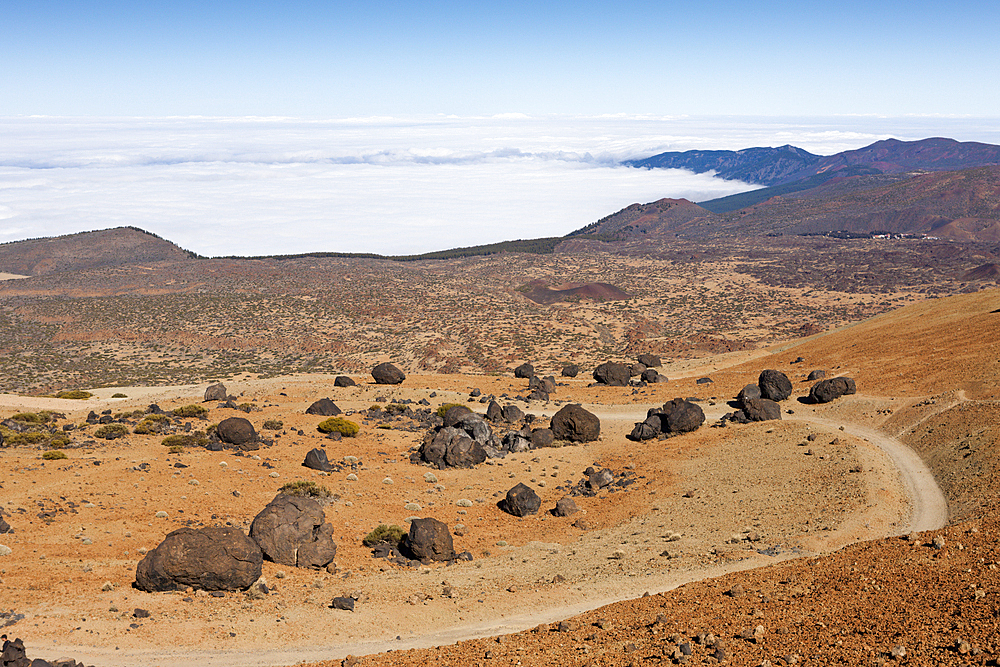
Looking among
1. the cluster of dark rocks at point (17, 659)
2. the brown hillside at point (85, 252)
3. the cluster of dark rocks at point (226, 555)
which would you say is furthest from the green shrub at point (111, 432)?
the brown hillside at point (85, 252)

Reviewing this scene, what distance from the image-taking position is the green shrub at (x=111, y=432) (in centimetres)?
3362

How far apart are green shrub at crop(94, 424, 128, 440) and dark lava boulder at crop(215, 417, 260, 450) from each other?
16.7ft

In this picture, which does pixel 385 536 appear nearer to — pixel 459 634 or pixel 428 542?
pixel 428 542

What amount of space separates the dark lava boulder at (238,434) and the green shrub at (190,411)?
21.2 ft

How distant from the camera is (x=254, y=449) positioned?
108 ft

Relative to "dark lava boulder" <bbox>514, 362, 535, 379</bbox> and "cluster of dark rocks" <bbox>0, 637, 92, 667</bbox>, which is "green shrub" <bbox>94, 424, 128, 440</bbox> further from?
"dark lava boulder" <bbox>514, 362, 535, 379</bbox>

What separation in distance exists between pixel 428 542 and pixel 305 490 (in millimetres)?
7397

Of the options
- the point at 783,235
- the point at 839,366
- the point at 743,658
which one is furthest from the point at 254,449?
the point at 783,235

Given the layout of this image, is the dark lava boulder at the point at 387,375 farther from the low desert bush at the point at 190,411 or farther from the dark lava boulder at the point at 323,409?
the low desert bush at the point at 190,411

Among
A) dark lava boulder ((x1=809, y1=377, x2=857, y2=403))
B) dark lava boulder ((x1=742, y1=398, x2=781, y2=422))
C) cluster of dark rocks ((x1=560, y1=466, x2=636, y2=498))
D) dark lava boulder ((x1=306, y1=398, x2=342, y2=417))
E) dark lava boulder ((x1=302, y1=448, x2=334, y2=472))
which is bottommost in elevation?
cluster of dark rocks ((x1=560, y1=466, x2=636, y2=498))

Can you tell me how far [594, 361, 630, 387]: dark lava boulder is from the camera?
50.5 m

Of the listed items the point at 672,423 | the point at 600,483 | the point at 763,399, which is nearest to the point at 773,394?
the point at 763,399

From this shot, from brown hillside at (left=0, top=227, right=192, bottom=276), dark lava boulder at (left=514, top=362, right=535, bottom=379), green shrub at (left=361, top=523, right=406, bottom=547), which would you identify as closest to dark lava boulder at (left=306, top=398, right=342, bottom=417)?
green shrub at (left=361, top=523, right=406, bottom=547)

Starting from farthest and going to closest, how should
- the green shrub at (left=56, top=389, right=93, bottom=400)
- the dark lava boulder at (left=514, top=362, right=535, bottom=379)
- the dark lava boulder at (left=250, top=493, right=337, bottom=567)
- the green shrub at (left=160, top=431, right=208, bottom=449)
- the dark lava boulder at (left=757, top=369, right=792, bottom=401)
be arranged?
the dark lava boulder at (left=514, top=362, right=535, bottom=379)
the green shrub at (left=56, top=389, right=93, bottom=400)
the dark lava boulder at (left=757, top=369, right=792, bottom=401)
the green shrub at (left=160, top=431, right=208, bottom=449)
the dark lava boulder at (left=250, top=493, right=337, bottom=567)
